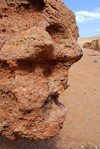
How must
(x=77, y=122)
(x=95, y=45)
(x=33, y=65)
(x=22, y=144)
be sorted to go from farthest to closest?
(x=95, y=45)
(x=77, y=122)
(x=22, y=144)
(x=33, y=65)

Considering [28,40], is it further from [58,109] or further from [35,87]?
[58,109]

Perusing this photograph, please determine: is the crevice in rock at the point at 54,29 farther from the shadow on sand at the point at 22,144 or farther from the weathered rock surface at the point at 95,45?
the weathered rock surface at the point at 95,45

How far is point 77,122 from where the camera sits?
2932 mm

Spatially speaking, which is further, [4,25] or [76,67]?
[76,67]

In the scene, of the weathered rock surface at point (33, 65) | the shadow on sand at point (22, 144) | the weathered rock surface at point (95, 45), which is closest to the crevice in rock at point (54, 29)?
the weathered rock surface at point (33, 65)

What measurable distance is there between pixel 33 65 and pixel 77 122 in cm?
192

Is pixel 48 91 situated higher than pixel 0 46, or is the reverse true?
pixel 0 46

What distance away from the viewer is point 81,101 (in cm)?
391

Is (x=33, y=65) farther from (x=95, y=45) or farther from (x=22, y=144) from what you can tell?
(x=95, y=45)

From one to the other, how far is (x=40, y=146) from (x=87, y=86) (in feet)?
11.2

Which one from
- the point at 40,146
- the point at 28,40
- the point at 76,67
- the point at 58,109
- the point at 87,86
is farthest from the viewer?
the point at 76,67

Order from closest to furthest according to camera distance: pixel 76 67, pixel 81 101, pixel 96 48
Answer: pixel 81 101 < pixel 76 67 < pixel 96 48

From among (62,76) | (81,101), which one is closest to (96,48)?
(81,101)

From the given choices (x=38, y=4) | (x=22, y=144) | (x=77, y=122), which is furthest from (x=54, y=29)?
(x=77, y=122)
